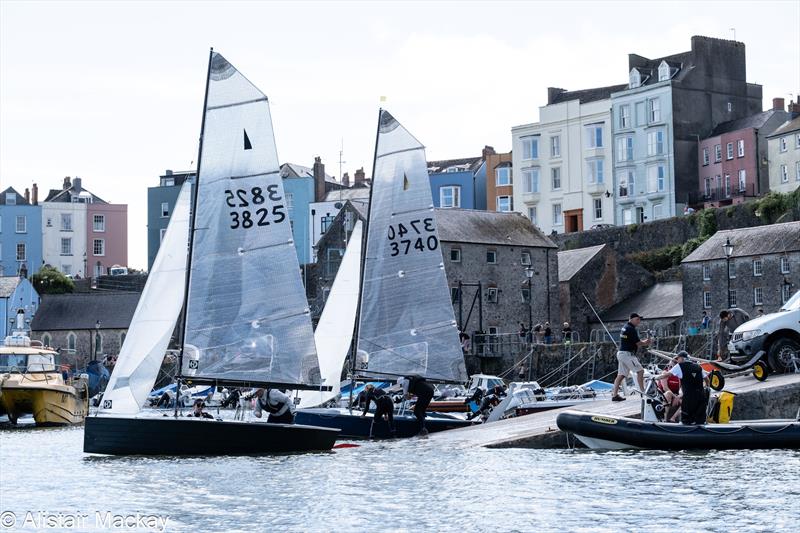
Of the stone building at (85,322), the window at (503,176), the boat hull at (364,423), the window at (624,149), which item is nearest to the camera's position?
the boat hull at (364,423)

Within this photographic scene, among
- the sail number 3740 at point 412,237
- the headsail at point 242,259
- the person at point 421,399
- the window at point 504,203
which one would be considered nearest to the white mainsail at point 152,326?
the headsail at point 242,259

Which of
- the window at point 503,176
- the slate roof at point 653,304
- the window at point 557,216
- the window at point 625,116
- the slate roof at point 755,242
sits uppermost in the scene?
the window at point 625,116

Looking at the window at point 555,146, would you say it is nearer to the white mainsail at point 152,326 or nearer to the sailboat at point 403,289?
the sailboat at point 403,289

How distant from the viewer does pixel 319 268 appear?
91.9 metres

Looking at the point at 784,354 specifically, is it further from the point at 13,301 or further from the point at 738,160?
the point at 13,301

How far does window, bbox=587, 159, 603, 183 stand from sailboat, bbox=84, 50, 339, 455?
72463 mm

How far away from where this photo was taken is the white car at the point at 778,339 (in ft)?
114

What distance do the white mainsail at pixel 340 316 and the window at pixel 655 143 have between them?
5512 cm

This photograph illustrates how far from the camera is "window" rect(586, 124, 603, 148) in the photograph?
106 m

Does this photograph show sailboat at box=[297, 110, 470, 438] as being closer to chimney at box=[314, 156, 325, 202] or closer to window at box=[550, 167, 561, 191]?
window at box=[550, 167, 561, 191]

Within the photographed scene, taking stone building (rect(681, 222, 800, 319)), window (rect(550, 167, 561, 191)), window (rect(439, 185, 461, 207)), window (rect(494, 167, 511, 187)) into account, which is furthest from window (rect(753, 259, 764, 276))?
window (rect(439, 185, 461, 207))

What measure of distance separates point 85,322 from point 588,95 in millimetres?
41140

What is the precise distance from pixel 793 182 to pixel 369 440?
5934cm

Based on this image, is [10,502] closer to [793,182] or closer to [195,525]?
[195,525]
